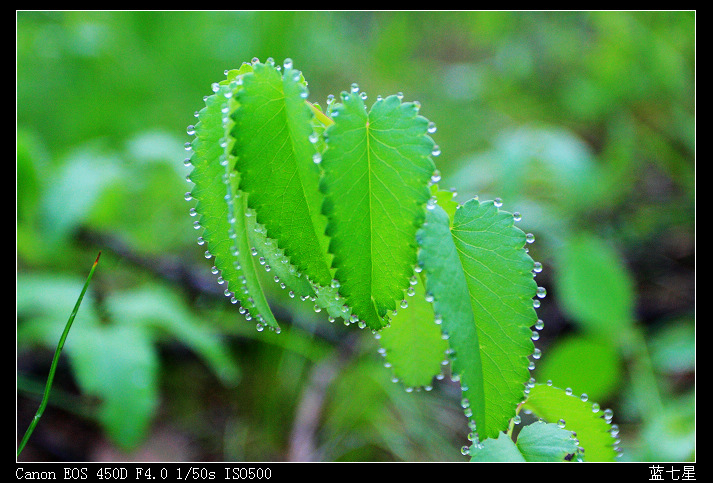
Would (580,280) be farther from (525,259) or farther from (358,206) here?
(358,206)

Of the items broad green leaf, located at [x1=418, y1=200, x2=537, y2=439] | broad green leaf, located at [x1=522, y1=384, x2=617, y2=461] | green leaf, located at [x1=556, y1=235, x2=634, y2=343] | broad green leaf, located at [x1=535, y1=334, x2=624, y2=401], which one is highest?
green leaf, located at [x1=556, y1=235, x2=634, y2=343]

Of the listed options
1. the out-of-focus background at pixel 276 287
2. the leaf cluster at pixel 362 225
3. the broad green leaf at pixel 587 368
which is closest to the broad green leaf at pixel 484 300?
the leaf cluster at pixel 362 225

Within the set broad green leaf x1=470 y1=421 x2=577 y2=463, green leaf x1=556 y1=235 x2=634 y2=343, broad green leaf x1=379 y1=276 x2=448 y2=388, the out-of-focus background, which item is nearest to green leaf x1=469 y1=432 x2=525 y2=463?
broad green leaf x1=470 y1=421 x2=577 y2=463

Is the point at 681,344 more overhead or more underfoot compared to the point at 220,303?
more underfoot

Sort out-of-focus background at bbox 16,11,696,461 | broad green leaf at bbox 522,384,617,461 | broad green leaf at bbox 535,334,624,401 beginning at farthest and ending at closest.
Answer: broad green leaf at bbox 535,334,624,401 → out-of-focus background at bbox 16,11,696,461 → broad green leaf at bbox 522,384,617,461

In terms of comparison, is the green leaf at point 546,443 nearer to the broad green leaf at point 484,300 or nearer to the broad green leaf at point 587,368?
the broad green leaf at point 484,300

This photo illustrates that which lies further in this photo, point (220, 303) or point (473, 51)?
point (473, 51)

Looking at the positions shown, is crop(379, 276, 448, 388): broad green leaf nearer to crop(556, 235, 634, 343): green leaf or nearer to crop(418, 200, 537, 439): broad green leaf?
crop(418, 200, 537, 439): broad green leaf

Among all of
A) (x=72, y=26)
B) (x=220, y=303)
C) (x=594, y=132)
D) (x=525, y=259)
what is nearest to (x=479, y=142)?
(x=594, y=132)
